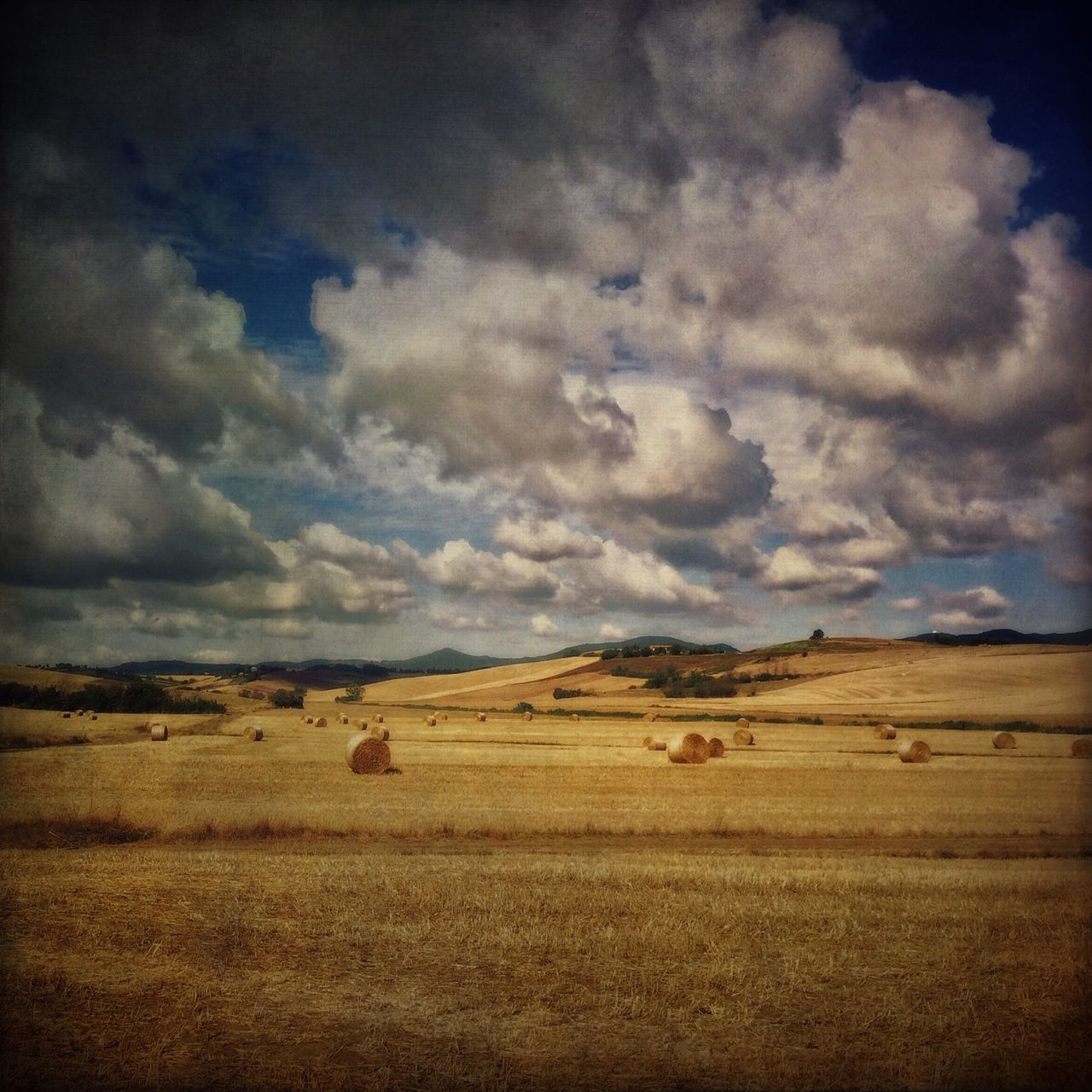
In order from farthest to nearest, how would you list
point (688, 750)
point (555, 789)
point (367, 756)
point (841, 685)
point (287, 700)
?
point (287, 700)
point (841, 685)
point (688, 750)
point (367, 756)
point (555, 789)

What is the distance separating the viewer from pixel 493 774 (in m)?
28.5

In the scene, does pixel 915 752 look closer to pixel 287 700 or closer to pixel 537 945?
pixel 537 945

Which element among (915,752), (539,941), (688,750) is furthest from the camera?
(688,750)

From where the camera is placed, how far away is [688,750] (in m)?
34.1

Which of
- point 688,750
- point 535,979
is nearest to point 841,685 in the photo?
point 688,750

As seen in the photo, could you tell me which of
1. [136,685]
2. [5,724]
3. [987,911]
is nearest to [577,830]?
[987,911]

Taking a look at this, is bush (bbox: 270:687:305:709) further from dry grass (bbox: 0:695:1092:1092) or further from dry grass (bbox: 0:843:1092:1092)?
dry grass (bbox: 0:843:1092:1092)

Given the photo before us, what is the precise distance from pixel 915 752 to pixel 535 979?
30.1 meters

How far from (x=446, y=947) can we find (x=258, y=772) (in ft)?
67.5

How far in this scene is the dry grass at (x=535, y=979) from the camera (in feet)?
21.6

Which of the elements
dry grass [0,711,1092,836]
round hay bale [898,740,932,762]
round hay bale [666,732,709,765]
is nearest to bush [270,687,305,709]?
dry grass [0,711,1092,836]

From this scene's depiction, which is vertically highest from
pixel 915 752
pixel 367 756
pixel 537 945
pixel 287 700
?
pixel 537 945

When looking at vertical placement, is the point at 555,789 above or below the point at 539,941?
below

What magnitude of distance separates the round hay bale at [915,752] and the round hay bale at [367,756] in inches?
829
